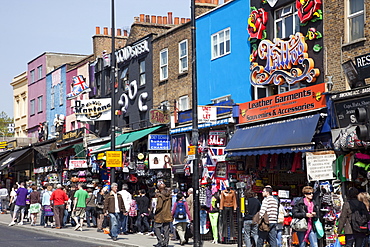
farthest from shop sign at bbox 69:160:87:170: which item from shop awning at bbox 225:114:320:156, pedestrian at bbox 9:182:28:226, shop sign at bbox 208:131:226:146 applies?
shop awning at bbox 225:114:320:156

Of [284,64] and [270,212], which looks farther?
[284,64]

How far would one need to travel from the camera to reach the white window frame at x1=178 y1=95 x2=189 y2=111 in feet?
88.0

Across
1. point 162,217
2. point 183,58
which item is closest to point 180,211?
point 162,217

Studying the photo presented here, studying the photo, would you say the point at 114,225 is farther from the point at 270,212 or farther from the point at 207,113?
the point at 270,212

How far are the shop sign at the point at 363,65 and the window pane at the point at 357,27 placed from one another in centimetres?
167

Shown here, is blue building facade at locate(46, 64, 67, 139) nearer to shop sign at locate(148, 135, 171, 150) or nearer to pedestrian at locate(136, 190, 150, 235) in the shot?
shop sign at locate(148, 135, 171, 150)

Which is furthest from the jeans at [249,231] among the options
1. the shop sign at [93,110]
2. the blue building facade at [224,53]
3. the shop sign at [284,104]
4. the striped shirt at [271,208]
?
the shop sign at [93,110]

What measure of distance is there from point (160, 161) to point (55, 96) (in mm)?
19764

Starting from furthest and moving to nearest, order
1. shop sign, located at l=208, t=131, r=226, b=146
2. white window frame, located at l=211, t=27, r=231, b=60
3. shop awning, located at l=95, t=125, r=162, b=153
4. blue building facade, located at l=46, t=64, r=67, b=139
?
blue building facade, located at l=46, t=64, r=67, b=139 < shop awning, located at l=95, t=125, r=162, b=153 < white window frame, located at l=211, t=27, r=231, b=60 < shop sign, located at l=208, t=131, r=226, b=146

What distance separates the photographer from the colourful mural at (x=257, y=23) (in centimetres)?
2158

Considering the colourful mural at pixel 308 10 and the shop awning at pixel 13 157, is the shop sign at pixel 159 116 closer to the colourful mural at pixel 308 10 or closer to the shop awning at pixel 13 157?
the colourful mural at pixel 308 10

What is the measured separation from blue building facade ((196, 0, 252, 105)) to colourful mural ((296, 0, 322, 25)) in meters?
3.14

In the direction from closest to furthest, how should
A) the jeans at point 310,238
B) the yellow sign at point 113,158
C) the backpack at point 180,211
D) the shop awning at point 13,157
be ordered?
the jeans at point 310,238
the backpack at point 180,211
the yellow sign at point 113,158
the shop awning at point 13,157

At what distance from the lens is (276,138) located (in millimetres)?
18906
